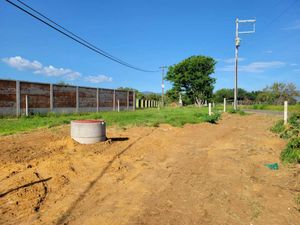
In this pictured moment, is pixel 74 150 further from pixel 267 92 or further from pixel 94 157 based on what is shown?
pixel 267 92

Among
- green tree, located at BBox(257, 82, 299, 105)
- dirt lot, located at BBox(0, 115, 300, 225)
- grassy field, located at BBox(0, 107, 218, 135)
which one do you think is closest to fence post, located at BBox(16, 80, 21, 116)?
grassy field, located at BBox(0, 107, 218, 135)

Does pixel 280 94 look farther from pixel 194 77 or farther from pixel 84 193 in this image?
pixel 84 193

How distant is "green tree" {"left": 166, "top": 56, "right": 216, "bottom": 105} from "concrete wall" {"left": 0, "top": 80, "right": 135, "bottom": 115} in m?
25.5

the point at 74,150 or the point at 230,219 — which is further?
the point at 74,150

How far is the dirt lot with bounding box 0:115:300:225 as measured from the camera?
3797 millimetres

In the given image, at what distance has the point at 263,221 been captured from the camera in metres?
3.70

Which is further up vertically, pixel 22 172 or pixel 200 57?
pixel 200 57

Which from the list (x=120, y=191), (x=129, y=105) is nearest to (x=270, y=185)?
(x=120, y=191)

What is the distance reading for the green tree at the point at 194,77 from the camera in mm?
55500

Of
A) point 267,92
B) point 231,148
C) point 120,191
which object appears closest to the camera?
point 120,191

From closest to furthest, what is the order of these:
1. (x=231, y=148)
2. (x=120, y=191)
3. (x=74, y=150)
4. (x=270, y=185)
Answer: (x=120, y=191)
(x=270, y=185)
(x=74, y=150)
(x=231, y=148)

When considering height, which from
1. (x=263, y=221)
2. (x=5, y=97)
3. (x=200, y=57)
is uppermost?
(x=200, y=57)

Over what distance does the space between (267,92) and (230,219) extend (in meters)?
69.3

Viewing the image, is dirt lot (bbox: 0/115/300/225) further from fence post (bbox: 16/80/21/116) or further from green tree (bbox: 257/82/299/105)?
green tree (bbox: 257/82/299/105)
